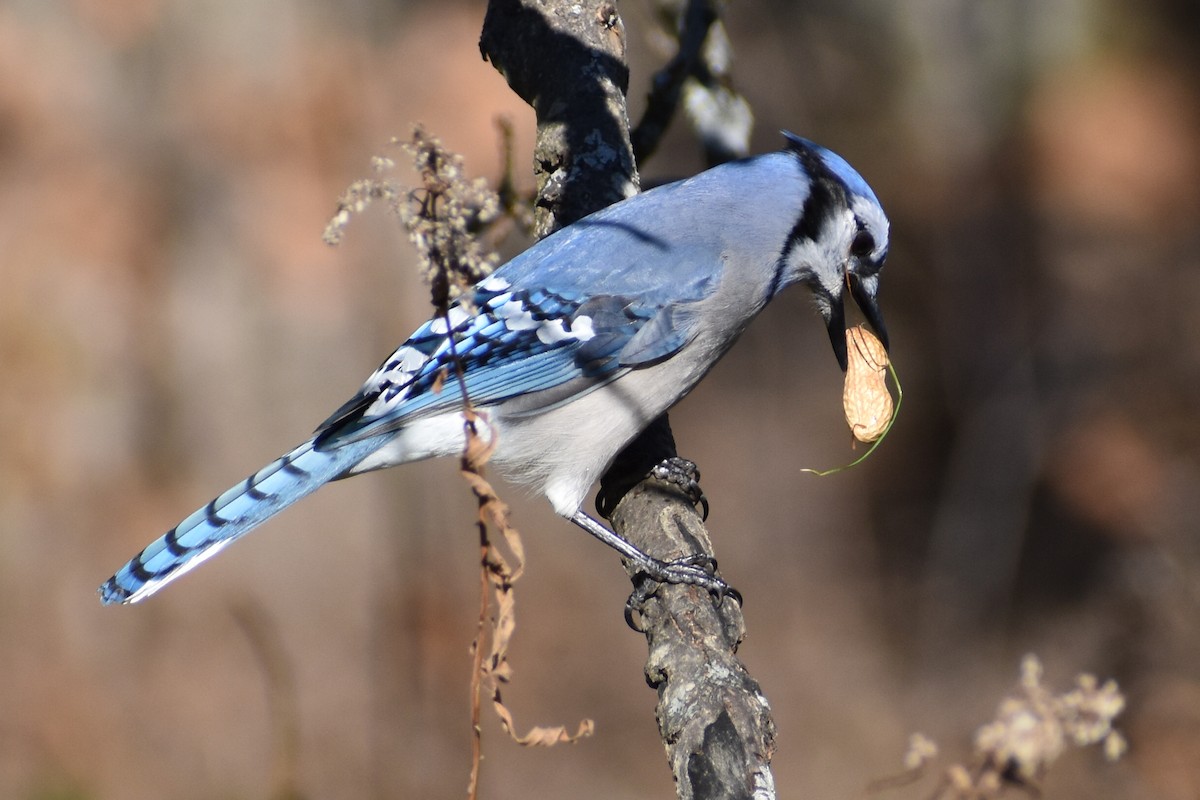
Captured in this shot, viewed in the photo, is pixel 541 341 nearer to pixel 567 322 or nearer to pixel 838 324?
pixel 567 322

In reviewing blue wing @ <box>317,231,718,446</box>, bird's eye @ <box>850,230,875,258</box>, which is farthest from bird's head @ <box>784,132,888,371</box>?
blue wing @ <box>317,231,718,446</box>

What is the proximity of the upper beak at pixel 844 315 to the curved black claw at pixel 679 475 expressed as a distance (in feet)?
1.46

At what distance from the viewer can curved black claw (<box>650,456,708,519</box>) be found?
2.52m

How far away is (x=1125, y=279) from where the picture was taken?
16.9 ft

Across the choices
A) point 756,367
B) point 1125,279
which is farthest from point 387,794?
point 1125,279

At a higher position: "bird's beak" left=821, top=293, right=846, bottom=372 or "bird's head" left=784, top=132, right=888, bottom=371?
"bird's head" left=784, top=132, right=888, bottom=371

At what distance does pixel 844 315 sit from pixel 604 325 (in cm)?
60

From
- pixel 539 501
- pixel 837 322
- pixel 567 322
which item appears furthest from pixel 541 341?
pixel 539 501

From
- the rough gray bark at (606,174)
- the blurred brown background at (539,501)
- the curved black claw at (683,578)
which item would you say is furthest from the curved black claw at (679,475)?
the blurred brown background at (539,501)

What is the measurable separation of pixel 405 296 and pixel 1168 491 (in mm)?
3359

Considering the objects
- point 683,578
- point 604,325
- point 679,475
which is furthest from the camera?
point 604,325

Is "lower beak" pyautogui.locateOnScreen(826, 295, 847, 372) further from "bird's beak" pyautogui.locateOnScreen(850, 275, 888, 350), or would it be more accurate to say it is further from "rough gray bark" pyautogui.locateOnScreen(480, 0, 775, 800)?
"rough gray bark" pyautogui.locateOnScreen(480, 0, 775, 800)

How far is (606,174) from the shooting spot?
2.76 meters

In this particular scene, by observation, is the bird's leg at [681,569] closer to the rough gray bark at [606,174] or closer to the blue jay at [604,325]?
the rough gray bark at [606,174]
